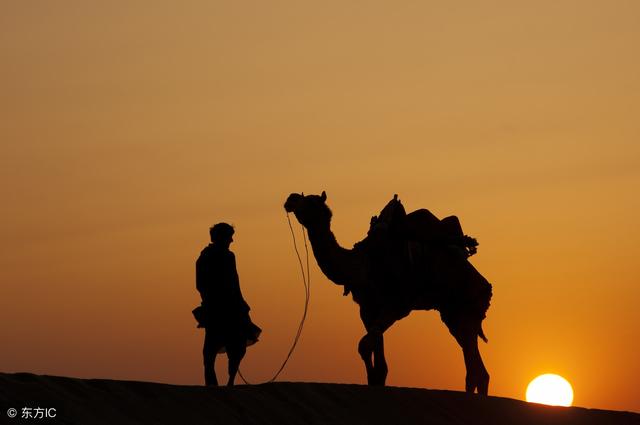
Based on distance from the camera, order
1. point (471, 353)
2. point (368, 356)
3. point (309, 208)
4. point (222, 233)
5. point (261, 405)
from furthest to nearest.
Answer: point (471, 353), point (309, 208), point (368, 356), point (222, 233), point (261, 405)

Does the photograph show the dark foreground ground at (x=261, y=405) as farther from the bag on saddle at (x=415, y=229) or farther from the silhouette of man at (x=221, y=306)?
the bag on saddle at (x=415, y=229)

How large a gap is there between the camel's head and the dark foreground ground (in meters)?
3.34

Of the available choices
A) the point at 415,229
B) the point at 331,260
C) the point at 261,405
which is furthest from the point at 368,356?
the point at 261,405

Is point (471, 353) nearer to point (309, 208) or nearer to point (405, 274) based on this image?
point (405, 274)

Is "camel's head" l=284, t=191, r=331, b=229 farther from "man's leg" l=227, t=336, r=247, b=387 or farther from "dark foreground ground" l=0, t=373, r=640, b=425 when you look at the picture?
"dark foreground ground" l=0, t=373, r=640, b=425

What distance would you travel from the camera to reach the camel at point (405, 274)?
803 inches

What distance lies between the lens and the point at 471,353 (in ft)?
69.3

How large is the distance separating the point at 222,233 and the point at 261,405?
10.7 feet

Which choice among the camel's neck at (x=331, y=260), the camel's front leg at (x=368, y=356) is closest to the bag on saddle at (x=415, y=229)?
the camel's neck at (x=331, y=260)

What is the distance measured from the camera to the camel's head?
66.7ft

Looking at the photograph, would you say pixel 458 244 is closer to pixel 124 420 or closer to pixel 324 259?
pixel 324 259

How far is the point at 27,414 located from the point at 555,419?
8041mm

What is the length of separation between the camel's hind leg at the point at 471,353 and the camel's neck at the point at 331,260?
6.37 ft

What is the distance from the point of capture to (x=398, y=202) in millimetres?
20812
